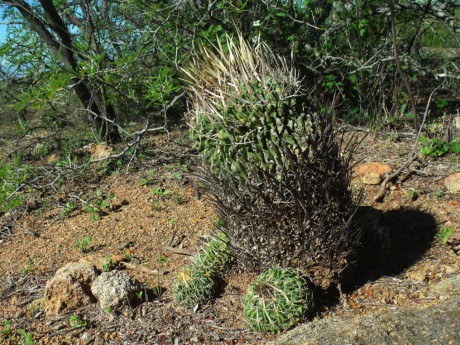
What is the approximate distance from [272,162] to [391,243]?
1.48 meters

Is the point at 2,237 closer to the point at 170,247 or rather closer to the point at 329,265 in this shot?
the point at 170,247

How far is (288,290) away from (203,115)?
1.15 meters

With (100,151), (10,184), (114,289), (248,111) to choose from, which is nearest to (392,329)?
(248,111)

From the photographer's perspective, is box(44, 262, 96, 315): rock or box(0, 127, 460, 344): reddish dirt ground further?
box(44, 262, 96, 315): rock

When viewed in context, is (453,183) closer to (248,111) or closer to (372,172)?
(372,172)

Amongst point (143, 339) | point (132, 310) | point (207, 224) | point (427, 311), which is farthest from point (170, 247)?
point (427, 311)

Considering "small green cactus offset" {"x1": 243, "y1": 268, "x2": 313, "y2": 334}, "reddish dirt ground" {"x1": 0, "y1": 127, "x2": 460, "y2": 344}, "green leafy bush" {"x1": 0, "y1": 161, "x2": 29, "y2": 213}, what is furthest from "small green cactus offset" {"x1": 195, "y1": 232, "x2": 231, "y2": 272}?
"green leafy bush" {"x1": 0, "y1": 161, "x2": 29, "y2": 213}

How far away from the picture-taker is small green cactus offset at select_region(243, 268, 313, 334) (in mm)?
2799

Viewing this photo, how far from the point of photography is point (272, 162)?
8.77 ft

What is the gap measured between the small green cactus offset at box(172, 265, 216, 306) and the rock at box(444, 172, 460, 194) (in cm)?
232

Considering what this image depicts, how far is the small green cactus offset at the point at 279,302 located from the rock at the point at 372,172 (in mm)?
1944

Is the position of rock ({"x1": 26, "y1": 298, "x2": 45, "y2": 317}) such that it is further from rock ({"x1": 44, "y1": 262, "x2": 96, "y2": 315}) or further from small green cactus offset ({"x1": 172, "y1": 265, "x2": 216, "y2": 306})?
small green cactus offset ({"x1": 172, "y1": 265, "x2": 216, "y2": 306})

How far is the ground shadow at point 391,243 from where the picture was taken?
333 cm

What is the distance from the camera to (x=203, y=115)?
272cm
